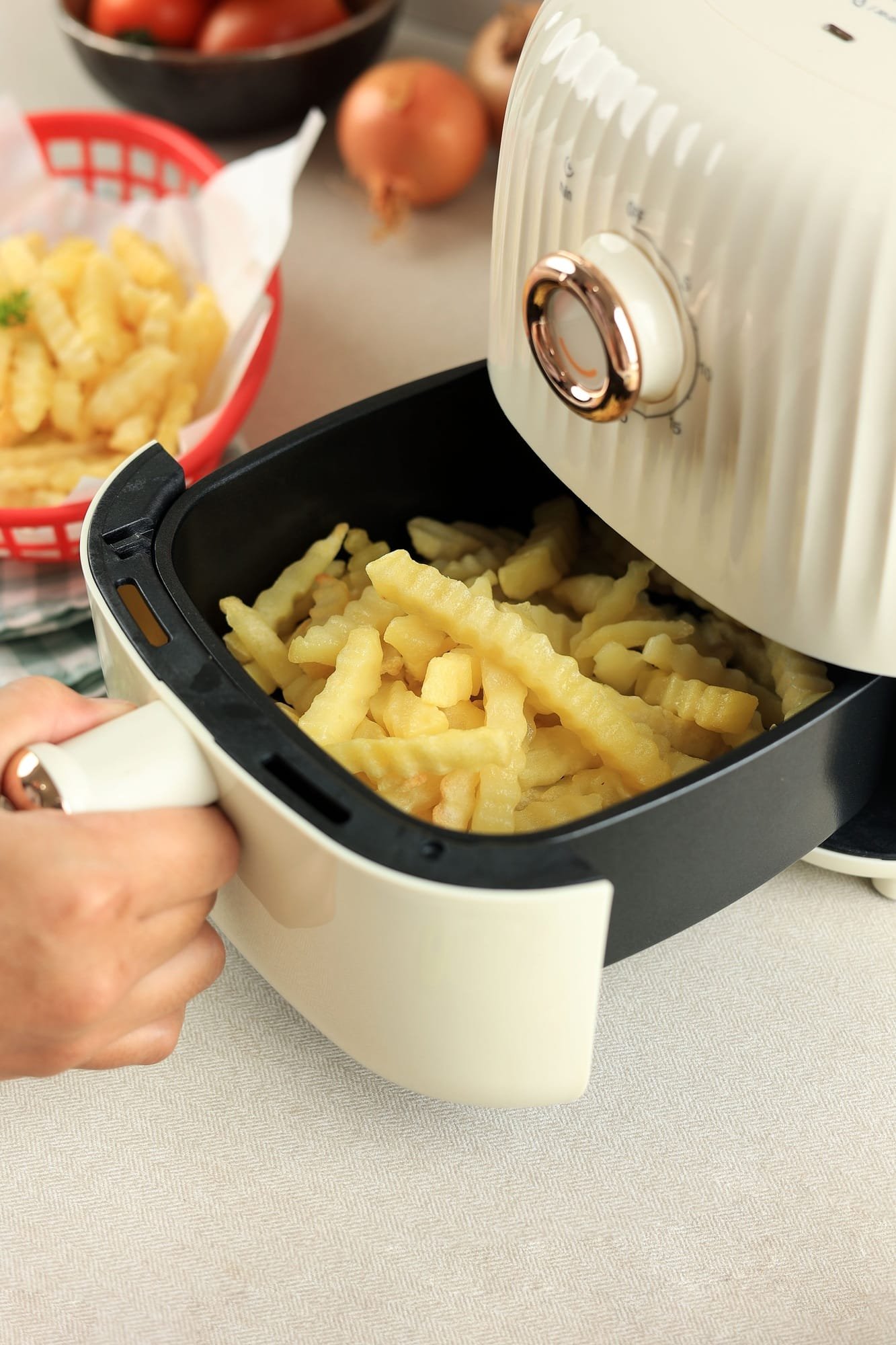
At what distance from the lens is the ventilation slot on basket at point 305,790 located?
1.55 feet

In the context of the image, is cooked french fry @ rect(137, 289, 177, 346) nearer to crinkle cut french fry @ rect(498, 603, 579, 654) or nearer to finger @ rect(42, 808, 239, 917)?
crinkle cut french fry @ rect(498, 603, 579, 654)

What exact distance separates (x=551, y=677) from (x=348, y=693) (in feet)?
0.29

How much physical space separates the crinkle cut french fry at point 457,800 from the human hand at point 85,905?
0.29ft

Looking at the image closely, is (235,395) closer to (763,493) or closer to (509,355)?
(509,355)

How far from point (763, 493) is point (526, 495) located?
0.25 m

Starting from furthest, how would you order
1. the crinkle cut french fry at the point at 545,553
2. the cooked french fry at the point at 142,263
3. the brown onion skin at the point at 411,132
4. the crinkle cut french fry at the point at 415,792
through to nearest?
the brown onion skin at the point at 411,132
the cooked french fry at the point at 142,263
the crinkle cut french fry at the point at 545,553
the crinkle cut french fry at the point at 415,792

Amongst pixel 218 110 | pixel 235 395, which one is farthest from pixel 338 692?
pixel 218 110

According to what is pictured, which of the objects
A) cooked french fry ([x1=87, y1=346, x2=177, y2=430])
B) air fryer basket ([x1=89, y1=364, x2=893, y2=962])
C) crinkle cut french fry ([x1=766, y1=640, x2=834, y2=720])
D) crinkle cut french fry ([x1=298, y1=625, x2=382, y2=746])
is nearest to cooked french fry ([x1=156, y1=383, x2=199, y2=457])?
cooked french fry ([x1=87, y1=346, x2=177, y2=430])

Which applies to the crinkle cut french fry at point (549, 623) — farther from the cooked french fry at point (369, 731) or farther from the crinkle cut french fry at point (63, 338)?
the crinkle cut french fry at point (63, 338)

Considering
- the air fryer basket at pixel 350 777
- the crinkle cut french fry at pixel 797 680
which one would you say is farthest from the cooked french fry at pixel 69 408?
the crinkle cut french fry at pixel 797 680

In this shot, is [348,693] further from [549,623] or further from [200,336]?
[200,336]

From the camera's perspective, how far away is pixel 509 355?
1.98 ft

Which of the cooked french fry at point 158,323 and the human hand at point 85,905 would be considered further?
the cooked french fry at point 158,323

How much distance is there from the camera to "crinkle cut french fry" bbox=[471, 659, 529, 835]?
55 centimetres
